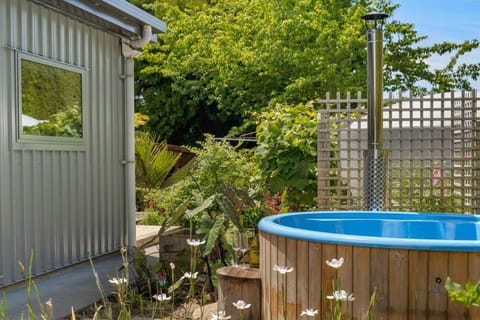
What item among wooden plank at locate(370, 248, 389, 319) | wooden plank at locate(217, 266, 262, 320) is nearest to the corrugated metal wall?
wooden plank at locate(217, 266, 262, 320)

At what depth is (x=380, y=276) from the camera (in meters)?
3.01

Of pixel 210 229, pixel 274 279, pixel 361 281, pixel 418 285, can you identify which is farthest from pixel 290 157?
pixel 418 285

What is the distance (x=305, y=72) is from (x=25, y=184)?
9.66 metres

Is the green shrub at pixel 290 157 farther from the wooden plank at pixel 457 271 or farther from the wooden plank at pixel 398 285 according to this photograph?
the wooden plank at pixel 457 271

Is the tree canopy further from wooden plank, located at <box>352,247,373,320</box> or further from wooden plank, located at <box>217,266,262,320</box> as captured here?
wooden plank, located at <box>352,247,373,320</box>

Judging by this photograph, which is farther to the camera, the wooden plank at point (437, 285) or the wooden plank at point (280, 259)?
the wooden plank at point (280, 259)

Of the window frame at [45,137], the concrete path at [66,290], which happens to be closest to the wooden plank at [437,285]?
the concrete path at [66,290]

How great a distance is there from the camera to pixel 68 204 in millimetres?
5637

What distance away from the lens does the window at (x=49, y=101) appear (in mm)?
4945

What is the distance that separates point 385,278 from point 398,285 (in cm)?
7

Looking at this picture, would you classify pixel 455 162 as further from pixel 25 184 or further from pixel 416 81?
pixel 416 81

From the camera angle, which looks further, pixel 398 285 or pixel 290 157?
pixel 290 157

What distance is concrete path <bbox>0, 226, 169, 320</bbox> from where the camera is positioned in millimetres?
4301

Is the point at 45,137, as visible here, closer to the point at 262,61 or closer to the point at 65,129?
the point at 65,129
